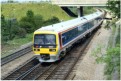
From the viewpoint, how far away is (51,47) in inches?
858

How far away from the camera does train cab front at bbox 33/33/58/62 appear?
21758 mm

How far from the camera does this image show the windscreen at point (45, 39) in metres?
21.9

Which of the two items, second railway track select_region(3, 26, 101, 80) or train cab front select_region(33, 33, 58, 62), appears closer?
second railway track select_region(3, 26, 101, 80)

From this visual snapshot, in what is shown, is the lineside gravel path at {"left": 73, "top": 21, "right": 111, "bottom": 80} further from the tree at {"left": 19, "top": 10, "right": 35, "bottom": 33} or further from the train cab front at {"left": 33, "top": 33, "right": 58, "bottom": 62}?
the tree at {"left": 19, "top": 10, "right": 35, "bottom": 33}

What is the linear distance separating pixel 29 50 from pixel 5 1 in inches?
1713

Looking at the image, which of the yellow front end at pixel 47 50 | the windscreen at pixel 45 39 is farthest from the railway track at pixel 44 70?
the windscreen at pixel 45 39

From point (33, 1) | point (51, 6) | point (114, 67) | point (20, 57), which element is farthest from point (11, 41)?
point (33, 1)

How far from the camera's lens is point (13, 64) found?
74.9 feet

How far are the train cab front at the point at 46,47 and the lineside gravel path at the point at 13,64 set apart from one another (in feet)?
5.98

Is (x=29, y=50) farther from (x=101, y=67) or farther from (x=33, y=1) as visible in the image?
(x=33, y=1)

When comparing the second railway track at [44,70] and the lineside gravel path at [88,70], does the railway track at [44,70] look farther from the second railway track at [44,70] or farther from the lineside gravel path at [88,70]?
Result: the lineside gravel path at [88,70]

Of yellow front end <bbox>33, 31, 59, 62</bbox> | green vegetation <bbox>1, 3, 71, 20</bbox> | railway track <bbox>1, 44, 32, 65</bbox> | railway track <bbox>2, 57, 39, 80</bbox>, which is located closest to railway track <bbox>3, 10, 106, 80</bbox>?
railway track <bbox>2, 57, 39, 80</bbox>

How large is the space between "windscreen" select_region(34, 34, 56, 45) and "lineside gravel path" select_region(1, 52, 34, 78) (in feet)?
7.20

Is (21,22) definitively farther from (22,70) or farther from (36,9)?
(36,9)
